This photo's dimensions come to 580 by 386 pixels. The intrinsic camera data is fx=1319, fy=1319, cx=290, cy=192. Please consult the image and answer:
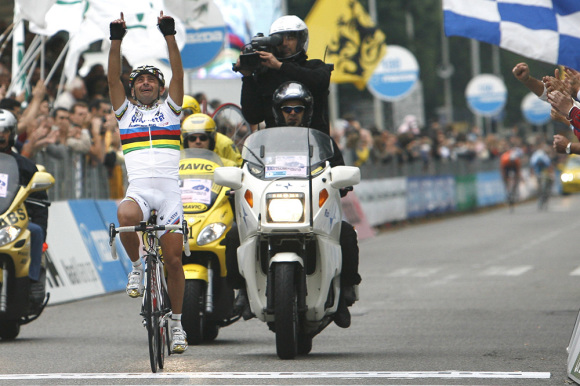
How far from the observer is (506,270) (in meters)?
17.5

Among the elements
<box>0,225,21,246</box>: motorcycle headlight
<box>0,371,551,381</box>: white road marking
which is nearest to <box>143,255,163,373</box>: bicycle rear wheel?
<box>0,371,551,381</box>: white road marking

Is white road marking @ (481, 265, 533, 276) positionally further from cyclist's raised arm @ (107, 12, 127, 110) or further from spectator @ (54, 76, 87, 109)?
cyclist's raised arm @ (107, 12, 127, 110)

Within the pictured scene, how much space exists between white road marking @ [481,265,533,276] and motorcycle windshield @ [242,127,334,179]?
27.0 ft

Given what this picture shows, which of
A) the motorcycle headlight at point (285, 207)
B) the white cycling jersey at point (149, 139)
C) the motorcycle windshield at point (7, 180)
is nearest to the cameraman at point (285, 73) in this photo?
the white cycling jersey at point (149, 139)

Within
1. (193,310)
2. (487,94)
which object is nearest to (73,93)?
(193,310)

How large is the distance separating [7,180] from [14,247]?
1.83 feet

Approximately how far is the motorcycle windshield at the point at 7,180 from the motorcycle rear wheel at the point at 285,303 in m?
2.80

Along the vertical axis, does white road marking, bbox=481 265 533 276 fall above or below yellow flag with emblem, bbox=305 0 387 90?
below

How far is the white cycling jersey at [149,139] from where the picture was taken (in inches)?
329

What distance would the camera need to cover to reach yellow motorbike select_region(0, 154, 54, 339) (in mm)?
10219

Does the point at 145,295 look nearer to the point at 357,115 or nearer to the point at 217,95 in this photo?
the point at 217,95

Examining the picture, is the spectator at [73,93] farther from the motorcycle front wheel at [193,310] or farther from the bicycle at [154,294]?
the bicycle at [154,294]

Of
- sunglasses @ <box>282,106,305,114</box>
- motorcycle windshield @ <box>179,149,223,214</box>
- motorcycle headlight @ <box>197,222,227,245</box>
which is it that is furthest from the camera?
motorcycle windshield @ <box>179,149,223,214</box>

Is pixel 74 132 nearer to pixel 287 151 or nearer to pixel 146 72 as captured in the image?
pixel 287 151
